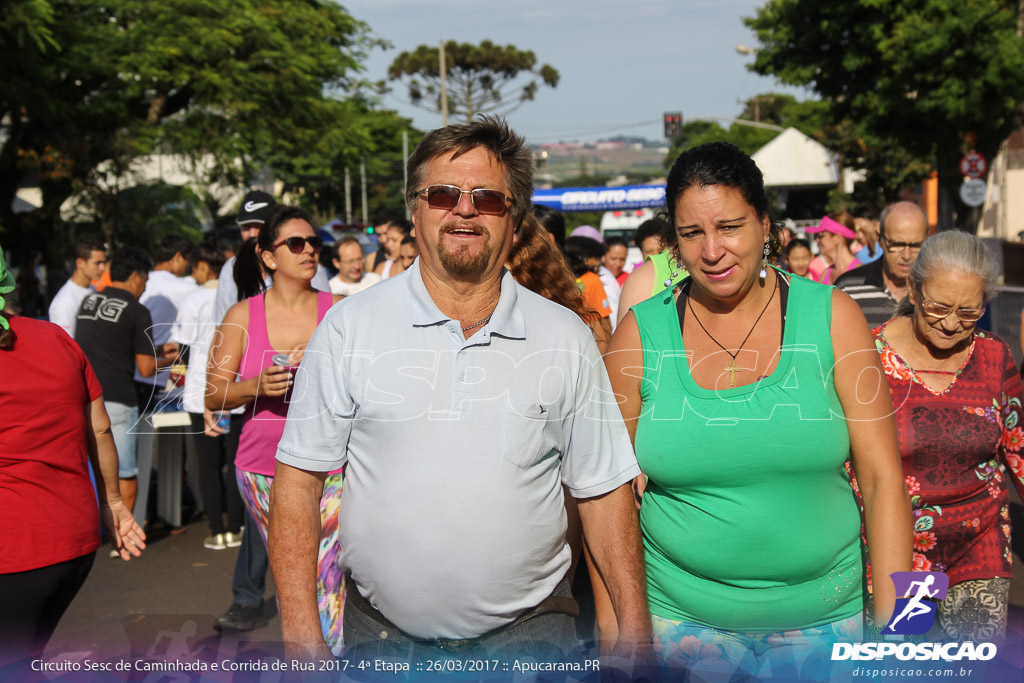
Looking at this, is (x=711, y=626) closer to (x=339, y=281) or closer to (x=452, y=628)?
(x=452, y=628)

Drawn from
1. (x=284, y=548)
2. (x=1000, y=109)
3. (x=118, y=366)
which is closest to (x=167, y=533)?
(x=118, y=366)

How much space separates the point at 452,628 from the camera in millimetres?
2584

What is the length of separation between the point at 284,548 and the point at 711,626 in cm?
116

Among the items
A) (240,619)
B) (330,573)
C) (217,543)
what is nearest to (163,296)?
(217,543)

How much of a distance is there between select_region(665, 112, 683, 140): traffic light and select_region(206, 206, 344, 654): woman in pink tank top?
3611cm

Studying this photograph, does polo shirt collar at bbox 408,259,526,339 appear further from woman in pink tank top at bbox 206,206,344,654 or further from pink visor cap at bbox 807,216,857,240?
pink visor cap at bbox 807,216,857,240

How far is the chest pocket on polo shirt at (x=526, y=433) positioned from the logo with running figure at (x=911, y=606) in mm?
1018

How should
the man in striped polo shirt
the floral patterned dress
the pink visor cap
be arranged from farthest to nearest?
the pink visor cap < the man in striped polo shirt < the floral patterned dress

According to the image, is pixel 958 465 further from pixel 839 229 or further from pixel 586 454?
pixel 839 229

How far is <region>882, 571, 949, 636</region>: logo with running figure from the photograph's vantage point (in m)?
2.72

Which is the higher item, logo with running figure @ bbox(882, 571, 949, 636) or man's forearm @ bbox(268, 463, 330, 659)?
man's forearm @ bbox(268, 463, 330, 659)

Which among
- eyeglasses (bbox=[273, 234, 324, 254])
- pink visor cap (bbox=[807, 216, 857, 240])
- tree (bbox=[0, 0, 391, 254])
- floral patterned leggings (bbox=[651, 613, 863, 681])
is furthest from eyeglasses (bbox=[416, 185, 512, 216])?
tree (bbox=[0, 0, 391, 254])

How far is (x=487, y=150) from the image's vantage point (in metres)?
2.74

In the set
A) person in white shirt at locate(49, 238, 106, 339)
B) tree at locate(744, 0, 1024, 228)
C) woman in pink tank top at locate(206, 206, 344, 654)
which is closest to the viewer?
woman in pink tank top at locate(206, 206, 344, 654)
